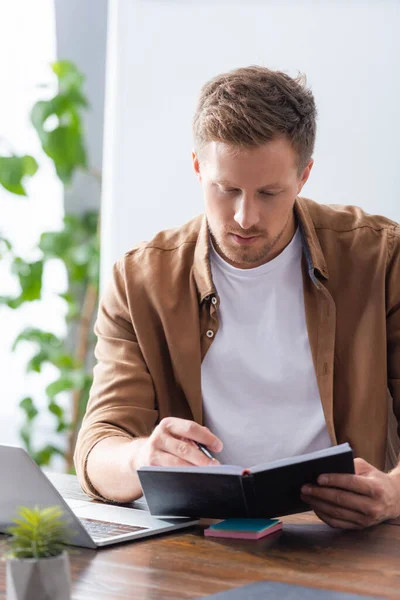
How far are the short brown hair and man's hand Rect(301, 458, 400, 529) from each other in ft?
2.41

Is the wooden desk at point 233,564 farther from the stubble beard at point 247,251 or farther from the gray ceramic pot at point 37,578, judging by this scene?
the stubble beard at point 247,251

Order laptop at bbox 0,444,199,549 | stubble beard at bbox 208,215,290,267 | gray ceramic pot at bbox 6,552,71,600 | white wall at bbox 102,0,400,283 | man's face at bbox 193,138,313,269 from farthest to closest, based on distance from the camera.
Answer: white wall at bbox 102,0,400,283 < stubble beard at bbox 208,215,290,267 < man's face at bbox 193,138,313,269 < laptop at bbox 0,444,199,549 < gray ceramic pot at bbox 6,552,71,600

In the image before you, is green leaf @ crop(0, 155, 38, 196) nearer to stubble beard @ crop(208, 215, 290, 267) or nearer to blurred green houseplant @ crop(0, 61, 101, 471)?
blurred green houseplant @ crop(0, 61, 101, 471)

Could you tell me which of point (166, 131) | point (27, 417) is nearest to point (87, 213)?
point (27, 417)

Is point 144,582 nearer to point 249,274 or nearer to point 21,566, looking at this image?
point 21,566

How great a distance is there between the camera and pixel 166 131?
255cm

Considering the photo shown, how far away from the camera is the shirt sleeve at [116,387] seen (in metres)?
1.79

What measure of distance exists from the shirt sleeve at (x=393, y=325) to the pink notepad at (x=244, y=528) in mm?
616

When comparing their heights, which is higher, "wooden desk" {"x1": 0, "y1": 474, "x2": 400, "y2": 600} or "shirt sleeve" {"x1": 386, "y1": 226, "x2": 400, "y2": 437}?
"shirt sleeve" {"x1": 386, "y1": 226, "x2": 400, "y2": 437}

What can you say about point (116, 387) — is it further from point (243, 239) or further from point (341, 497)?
point (341, 497)

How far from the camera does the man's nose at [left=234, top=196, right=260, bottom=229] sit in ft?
5.85

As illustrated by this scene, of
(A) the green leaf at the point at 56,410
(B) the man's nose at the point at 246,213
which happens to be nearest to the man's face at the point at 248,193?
(B) the man's nose at the point at 246,213

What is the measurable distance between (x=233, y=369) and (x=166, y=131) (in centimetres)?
92

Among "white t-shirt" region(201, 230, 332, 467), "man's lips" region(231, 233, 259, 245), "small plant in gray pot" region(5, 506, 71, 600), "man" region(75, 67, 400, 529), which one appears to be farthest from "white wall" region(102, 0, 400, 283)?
"small plant in gray pot" region(5, 506, 71, 600)
